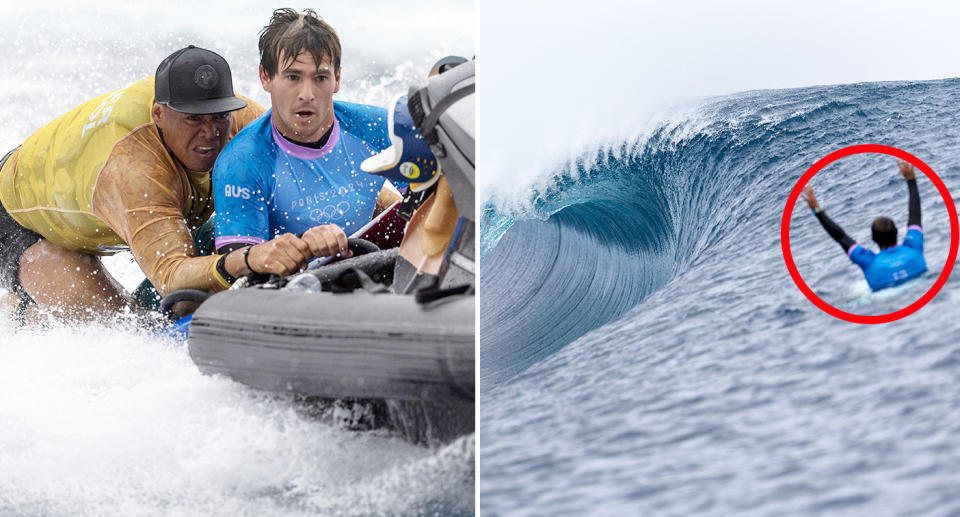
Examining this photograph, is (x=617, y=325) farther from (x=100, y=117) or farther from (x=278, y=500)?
(x=100, y=117)

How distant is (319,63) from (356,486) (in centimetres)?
59

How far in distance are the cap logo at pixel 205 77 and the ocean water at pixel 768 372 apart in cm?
62

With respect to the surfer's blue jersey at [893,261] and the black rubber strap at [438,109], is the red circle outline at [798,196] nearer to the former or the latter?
the surfer's blue jersey at [893,261]

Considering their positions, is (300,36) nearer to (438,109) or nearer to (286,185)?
(286,185)

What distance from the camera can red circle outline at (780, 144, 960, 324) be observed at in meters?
0.86

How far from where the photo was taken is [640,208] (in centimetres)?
169

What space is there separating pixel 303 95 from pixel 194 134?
0.26 meters

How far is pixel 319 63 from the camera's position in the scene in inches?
51.3

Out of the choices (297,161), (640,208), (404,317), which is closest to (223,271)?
(297,161)

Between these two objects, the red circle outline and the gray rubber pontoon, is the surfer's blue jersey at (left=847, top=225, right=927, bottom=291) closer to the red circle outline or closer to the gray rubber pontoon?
the red circle outline

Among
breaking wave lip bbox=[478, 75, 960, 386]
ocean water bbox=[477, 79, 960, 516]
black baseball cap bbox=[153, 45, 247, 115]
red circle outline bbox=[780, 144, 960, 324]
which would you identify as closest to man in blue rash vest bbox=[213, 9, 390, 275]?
black baseball cap bbox=[153, 45, 247, 115]

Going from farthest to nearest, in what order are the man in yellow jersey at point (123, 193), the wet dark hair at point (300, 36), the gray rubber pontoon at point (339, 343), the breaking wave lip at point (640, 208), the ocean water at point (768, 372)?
the man in yellow jersey at point (123, 193) → the wet dark hair at point (300, 36) → the breaking wave lip at point (640, 208) → the gray rubber pontoon at point (339, 343) → the ocean water at point (768, 372)

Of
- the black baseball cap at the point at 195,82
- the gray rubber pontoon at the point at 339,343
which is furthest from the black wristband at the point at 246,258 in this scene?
the black baseball cap at the point at 195,82

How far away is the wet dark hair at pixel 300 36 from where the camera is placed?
128 centimetres
